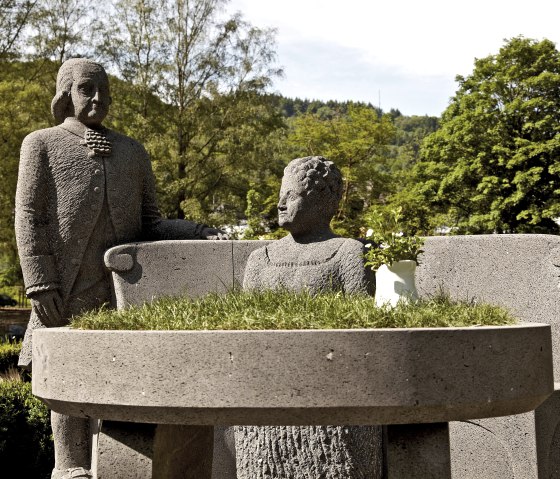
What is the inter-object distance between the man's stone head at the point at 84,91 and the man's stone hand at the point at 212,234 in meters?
1.12

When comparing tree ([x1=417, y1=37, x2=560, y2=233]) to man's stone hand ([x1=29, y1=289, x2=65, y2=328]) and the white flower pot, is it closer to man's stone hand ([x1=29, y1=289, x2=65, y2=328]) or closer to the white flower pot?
man's stone hand ([x1=29, y1=289, x2=65, y2=328])

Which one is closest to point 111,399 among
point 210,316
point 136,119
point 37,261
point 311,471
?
point 210,316

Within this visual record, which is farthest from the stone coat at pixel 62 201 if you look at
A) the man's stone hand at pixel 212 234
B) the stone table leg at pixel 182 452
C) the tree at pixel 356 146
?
the tree at pixel 356 146

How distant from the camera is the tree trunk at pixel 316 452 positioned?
4.47m

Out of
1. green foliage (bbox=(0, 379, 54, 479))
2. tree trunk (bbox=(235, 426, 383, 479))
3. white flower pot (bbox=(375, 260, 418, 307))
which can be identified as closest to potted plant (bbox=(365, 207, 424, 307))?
white flower pot (bbox=(375, 260, 418, 307))

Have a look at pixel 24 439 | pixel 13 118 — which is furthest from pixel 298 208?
pixel 13 118

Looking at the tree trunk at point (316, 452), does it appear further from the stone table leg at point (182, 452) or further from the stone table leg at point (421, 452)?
the stone table leg at point (421, 452)

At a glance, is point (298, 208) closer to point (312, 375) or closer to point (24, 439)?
point (312, 375)

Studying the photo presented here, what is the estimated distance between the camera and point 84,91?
19.1ft

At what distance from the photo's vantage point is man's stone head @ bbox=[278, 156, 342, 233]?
511cm

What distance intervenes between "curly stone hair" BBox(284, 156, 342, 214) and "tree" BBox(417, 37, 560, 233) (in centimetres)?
2204

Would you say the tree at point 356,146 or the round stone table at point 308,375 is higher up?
the tree at point 356,146

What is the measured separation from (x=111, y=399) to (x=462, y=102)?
27.7m

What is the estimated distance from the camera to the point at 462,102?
96.0 feet
